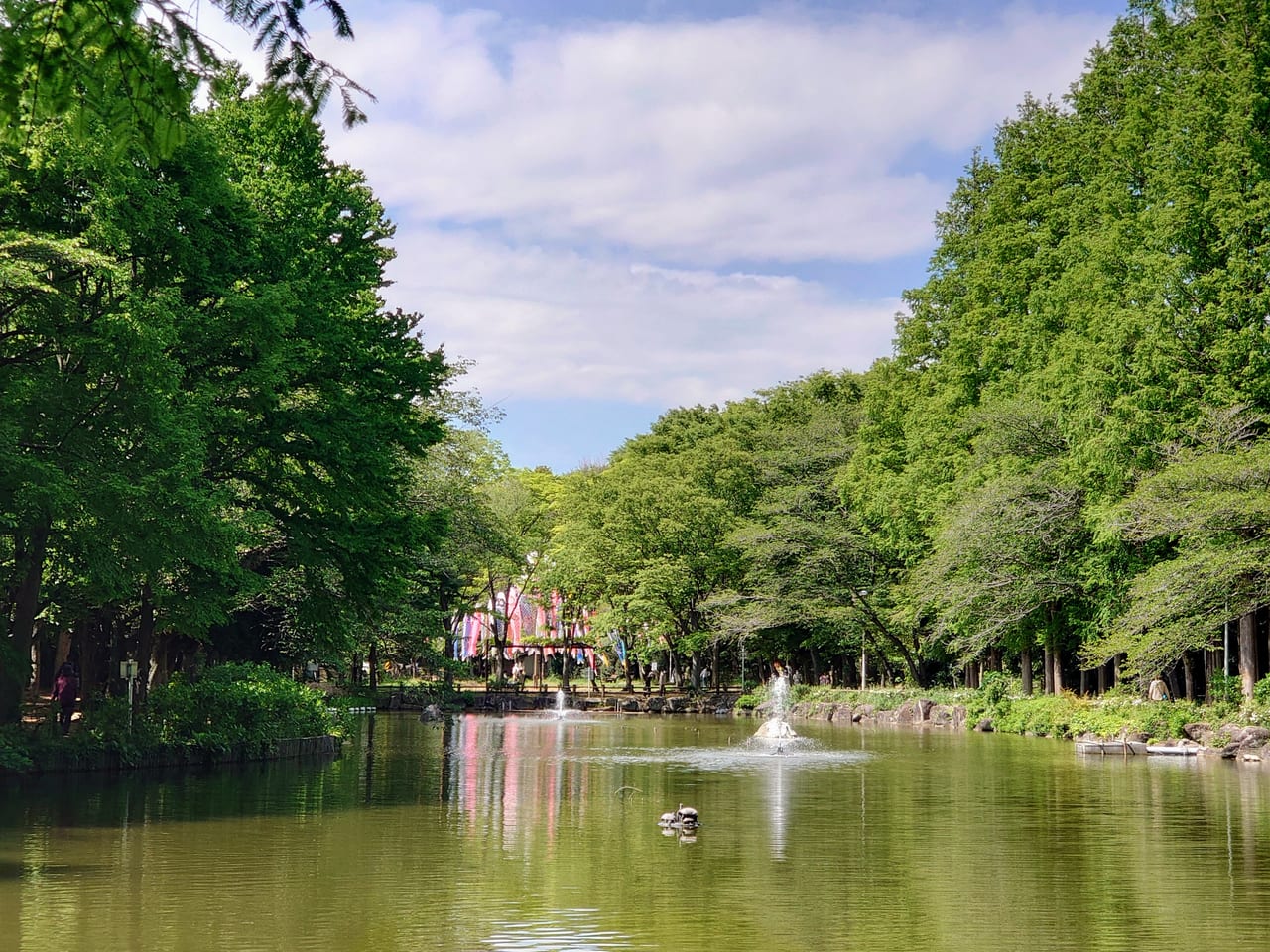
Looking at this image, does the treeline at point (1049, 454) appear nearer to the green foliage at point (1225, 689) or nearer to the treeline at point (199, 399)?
the green foliage at point (1225, 689)

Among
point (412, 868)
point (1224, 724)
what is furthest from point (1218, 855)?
point (1224, 724)

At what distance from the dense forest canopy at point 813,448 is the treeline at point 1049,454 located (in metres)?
0.13

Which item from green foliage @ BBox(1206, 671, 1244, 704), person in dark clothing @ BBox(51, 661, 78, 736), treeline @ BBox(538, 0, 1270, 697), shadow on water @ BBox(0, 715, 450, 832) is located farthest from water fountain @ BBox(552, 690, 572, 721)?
person in dark clothing @ BBox(51, 661, 78, 736)

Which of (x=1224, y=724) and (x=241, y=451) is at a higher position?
(x=241, y=451)

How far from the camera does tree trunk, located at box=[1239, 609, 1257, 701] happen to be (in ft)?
101

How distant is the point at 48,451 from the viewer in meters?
20.7

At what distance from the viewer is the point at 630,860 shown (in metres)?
14.2

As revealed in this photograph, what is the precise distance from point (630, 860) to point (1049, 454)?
3021 cm

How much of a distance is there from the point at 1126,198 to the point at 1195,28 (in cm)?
474

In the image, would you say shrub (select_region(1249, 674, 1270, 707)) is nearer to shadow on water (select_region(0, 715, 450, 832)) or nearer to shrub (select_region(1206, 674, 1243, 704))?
shrub (select_region(1206, 674, 1243, 704))

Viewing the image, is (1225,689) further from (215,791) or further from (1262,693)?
(215,791)

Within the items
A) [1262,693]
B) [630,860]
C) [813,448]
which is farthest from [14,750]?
[813,448]

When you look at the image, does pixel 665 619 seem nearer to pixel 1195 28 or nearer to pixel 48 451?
pixel 1195 28

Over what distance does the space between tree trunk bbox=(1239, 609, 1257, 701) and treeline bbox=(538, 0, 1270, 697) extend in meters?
0.10
